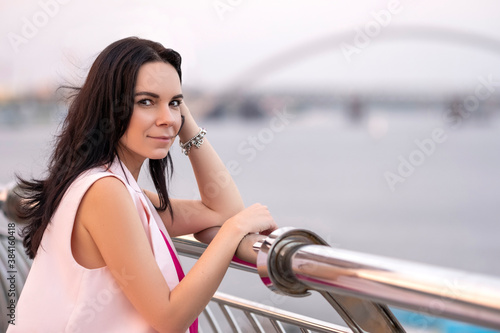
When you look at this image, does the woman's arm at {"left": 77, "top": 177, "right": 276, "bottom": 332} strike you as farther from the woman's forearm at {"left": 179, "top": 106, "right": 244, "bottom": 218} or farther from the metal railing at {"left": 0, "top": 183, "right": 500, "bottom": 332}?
the woman's forearm at {"left": 179, "top": 106, "right": 244, "bottom": 218}

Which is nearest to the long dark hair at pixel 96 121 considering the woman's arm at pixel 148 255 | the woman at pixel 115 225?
the woman at pixel 115 225

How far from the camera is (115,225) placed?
98cm

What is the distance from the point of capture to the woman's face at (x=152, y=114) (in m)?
1.10

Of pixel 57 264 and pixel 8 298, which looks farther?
pixel 8 298

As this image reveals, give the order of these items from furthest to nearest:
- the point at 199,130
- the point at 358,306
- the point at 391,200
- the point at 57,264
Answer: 1. the point at 391,200
2. the point at 199,130
3. the point at 57,264
4. the point at 358,306

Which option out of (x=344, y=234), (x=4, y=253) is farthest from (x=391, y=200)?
(x=4, y=253)

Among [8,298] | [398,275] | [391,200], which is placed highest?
[391,200]

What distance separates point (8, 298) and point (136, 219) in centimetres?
85

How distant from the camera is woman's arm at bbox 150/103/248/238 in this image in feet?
4.18

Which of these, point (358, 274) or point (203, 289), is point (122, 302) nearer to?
point (203, 289)

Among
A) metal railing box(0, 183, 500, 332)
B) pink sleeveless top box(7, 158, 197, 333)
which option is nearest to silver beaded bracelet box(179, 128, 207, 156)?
pink sleeveless top box(7, 158, 197, 333)

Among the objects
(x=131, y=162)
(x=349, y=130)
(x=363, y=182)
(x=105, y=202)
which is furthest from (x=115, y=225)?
(x=349, y=130)

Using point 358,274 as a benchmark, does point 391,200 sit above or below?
above

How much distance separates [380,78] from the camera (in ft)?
105
